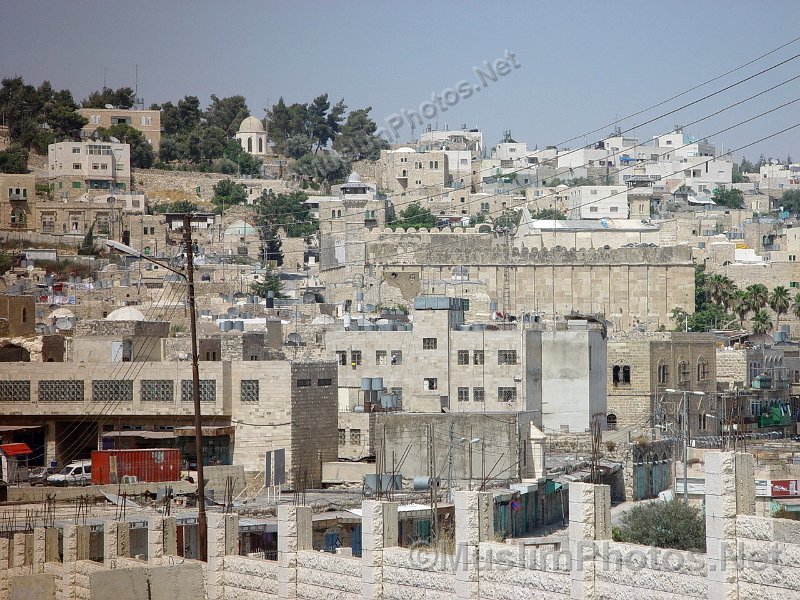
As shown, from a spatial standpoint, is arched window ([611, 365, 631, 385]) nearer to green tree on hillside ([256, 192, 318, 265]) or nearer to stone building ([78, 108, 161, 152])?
green tree on hillside ([256, 192, 318, 265])

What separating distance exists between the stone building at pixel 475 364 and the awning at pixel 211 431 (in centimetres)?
725

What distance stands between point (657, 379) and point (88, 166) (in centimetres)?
6127

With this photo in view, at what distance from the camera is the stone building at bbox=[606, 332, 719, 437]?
4225 cm

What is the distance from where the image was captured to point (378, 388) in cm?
3712

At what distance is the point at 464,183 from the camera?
388ft

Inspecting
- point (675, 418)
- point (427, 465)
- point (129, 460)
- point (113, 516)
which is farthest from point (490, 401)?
point (113, 516)

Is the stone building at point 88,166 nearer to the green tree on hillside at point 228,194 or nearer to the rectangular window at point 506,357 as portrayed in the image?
the green tree on hillside at point 228,194

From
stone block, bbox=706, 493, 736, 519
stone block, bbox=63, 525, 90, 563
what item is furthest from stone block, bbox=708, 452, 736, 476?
stone block, bbox=63, 525, 90, 563

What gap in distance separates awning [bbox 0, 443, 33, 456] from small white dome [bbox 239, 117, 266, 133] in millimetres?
95195

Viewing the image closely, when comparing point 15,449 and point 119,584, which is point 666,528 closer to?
Result: point 119,584

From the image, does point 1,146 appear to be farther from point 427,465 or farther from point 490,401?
point 427,465

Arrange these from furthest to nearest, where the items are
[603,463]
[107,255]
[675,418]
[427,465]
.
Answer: [107,255] → [675,418] → [603,463] → [427,465]

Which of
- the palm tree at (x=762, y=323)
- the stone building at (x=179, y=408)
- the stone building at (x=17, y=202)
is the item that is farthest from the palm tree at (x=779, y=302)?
the stone building at (x=179, y=408)

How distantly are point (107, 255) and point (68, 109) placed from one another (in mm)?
27928
